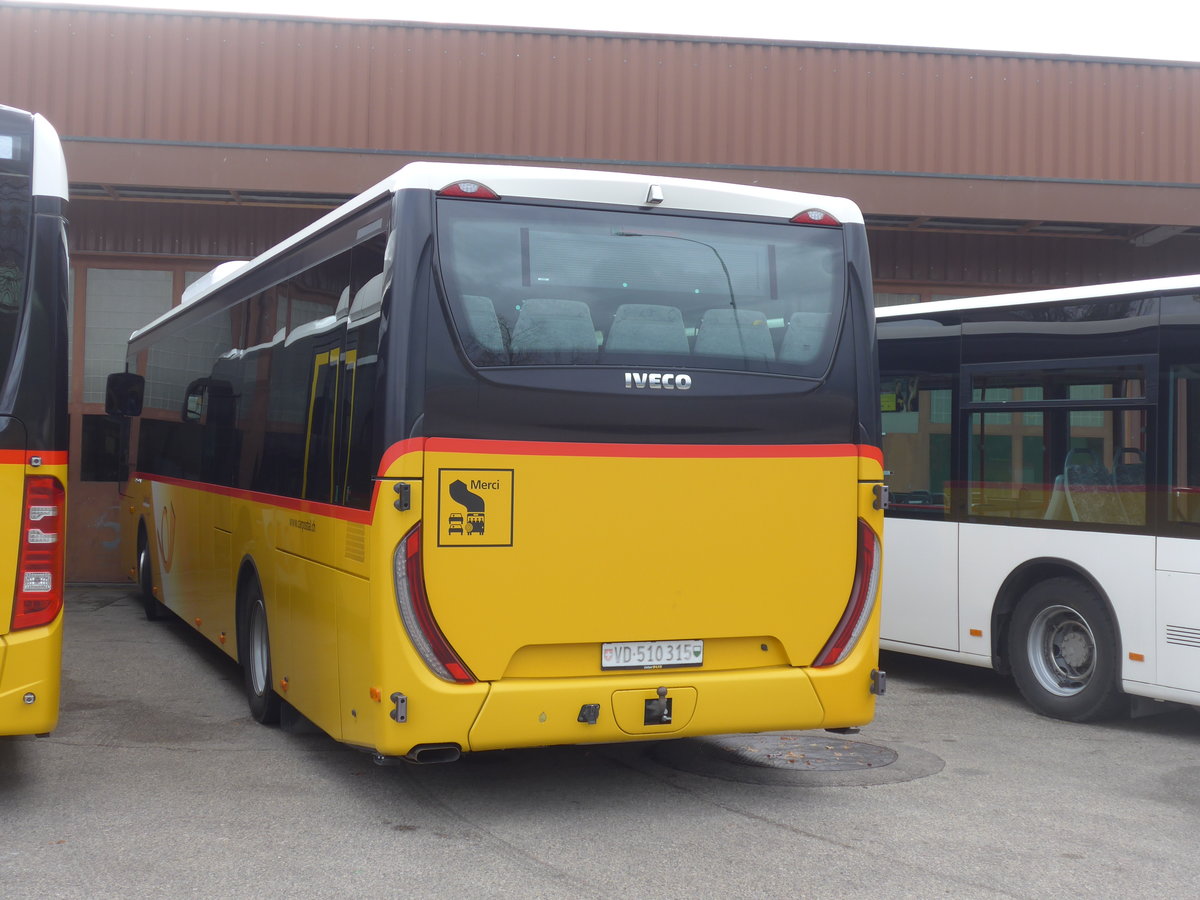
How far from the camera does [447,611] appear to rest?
6.02 meters

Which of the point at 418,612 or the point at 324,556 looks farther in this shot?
the point at 324,556

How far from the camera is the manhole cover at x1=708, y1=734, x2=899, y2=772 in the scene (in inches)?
299

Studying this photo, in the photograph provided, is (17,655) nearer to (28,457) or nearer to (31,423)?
(28,457)

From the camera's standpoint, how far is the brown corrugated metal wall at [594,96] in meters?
15.3

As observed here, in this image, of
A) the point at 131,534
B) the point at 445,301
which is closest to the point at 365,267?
the point at 445,301

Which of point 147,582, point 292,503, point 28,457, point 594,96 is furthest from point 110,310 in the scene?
point 28,457

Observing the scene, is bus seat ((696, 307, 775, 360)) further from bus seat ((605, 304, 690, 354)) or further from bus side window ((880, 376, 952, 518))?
bus side window ((880, 376, 952, 518))

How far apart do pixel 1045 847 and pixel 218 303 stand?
23.1 ft

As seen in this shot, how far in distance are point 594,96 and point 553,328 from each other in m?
10.1

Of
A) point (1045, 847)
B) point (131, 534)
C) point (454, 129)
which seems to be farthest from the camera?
point (454, 129)

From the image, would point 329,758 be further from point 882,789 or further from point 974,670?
point 974,670

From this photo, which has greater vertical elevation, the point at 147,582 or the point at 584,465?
the point at 584,465

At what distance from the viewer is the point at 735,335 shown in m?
6.59

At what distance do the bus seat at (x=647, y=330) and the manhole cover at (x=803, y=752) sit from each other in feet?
8.43
